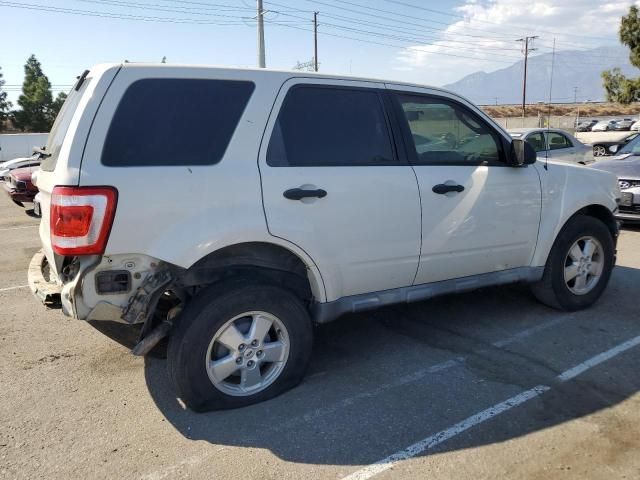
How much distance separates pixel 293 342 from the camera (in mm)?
3576

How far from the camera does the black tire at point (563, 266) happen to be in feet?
16.0

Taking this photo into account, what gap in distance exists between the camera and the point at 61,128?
3521 mm

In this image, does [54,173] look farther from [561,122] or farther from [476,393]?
[561,122]

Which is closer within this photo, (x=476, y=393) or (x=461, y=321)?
(x=476, y=393)

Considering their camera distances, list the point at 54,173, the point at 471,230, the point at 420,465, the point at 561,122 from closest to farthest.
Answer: the point at 420,465
the point at 54,173
the point at 471,230
the point at 561,122

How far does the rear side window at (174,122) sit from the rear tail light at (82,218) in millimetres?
202

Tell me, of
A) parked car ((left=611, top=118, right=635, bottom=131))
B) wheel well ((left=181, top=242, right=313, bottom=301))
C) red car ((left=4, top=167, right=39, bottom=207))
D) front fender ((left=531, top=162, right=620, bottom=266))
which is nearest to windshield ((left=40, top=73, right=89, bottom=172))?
wheel well ((left=181, top=242, right=313, bottom=301))

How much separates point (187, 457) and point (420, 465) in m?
1.22

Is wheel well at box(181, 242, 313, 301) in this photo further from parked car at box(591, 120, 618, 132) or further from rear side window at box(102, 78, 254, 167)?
parked car at box(591, 120, 618, 132)

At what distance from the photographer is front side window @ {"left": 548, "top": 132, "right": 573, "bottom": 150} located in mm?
12736

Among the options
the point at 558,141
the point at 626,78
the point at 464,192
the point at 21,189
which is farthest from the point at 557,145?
the point at 626,78

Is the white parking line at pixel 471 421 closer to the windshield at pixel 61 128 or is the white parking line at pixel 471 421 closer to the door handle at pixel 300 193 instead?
the door handle at pixel 300 193

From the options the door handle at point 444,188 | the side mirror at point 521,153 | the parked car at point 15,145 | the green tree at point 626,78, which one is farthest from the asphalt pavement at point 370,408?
the parked car at point 15,145

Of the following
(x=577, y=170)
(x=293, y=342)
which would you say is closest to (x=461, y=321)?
(x=577, y=170)
